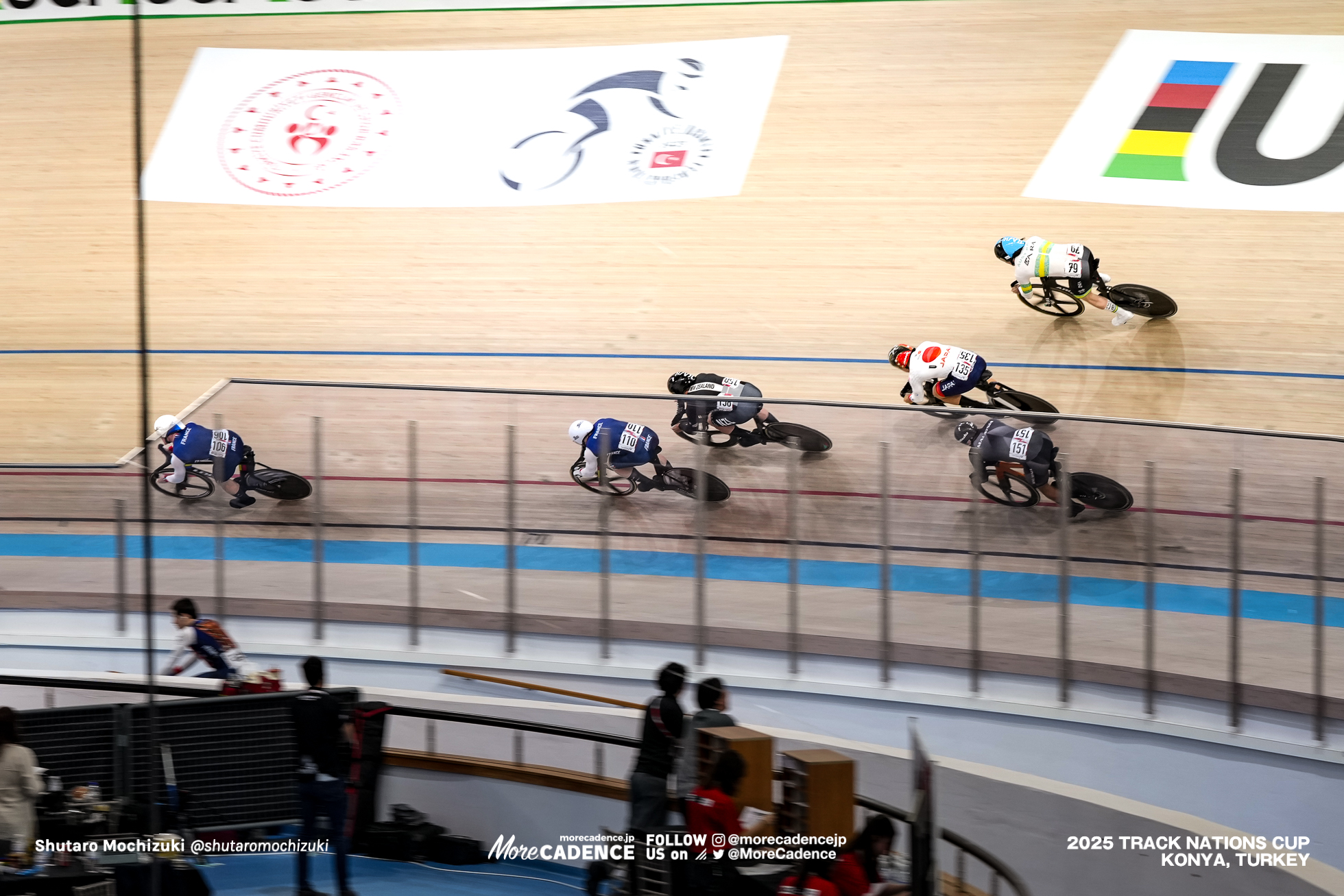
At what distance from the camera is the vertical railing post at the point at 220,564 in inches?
225

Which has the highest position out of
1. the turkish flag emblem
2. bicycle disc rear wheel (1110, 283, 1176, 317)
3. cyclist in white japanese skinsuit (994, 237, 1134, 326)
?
the turkish flag emblem

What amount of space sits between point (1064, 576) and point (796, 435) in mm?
1270

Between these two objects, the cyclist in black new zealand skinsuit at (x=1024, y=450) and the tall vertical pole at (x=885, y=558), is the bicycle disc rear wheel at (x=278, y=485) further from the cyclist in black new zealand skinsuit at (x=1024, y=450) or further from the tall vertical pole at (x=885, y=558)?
the cyclist in black new zealand skinsuit at (x=1024, y=450)

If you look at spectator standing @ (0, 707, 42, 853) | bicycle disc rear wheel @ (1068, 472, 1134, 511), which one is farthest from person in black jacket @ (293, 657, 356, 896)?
bicycle disc rear wheel @ (1068, 472, 1134, 511)

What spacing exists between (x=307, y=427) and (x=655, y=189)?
4.52 m

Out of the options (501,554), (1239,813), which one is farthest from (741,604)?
(1239,813)

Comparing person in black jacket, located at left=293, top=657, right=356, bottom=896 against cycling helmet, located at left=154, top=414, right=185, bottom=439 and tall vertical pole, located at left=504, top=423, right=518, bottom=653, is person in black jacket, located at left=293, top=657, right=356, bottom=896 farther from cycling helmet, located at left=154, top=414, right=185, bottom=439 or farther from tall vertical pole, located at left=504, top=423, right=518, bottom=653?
cycling helmet, located at left=154, top=414, right=185, bottom=439

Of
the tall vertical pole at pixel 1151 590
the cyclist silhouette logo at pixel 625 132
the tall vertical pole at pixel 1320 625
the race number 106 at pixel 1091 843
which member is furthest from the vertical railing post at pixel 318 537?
the cyclist silhouette logo at pixel 625 132

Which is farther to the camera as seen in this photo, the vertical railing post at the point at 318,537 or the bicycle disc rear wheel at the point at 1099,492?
the vertical railing post at the point at 318,537

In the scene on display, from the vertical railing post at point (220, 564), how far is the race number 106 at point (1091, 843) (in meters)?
3.99

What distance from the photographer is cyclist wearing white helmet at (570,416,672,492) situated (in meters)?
5.41

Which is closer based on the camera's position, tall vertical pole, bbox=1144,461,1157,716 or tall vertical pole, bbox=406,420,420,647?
tall vertical pole, bbox=1144,461,1157,716

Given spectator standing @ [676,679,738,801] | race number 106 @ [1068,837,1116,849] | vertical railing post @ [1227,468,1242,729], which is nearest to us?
spectator standing @ [676,679,738,801]

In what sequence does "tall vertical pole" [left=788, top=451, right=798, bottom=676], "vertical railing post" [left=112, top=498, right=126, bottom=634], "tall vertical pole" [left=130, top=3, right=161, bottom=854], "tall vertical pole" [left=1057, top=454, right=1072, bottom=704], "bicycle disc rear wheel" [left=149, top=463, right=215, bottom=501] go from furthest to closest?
"vertical railing post" [left=112, top=498, right=126, bottom=634] → "bicycle disc rear wheel" [left=149, top=463, right=215, bottom=501] → "tall vertical pole" [left=788, top=451, right=798, bottom=676] → "tall vertical pole" [left=1057, top=454, right=1072, bottom=704] → "tall vertical pole" [left=130, top=3, right=161, bottom=854]
